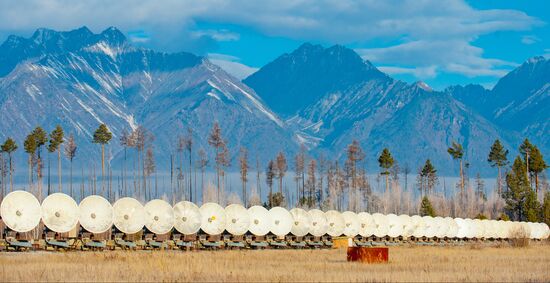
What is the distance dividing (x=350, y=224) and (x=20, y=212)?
104 ft

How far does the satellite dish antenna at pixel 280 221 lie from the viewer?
60.3 meters

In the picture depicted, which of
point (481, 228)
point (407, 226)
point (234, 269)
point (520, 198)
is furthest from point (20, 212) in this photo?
point (520, 198)

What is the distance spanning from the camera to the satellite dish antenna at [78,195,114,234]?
47.3 metres

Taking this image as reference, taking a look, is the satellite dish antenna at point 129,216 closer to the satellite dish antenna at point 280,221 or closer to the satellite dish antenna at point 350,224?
the satellite dish antenna at point 280,221

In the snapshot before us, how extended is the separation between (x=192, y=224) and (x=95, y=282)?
1039 inches

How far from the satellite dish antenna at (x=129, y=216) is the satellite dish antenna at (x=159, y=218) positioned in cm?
55

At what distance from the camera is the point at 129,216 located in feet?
163

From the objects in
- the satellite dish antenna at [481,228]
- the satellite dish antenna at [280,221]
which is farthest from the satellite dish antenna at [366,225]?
the satellite dish antenna at [481,228]

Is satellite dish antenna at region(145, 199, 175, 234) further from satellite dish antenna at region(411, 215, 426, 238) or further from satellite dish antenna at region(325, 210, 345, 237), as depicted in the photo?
satellite dish antenna at region(411, 215, 426, 238)

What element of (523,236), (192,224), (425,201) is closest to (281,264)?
(192,224)

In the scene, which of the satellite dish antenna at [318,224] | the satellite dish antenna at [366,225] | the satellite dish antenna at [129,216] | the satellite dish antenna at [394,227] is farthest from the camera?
the satellite dish antenna at [394,227]

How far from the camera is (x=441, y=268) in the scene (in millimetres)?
36250

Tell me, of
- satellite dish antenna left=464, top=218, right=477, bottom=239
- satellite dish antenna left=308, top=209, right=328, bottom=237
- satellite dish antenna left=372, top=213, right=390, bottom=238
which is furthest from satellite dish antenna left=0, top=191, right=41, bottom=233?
satellite dish antenna left=464, top=218, right=477, bottom=239

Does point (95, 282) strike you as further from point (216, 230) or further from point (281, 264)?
point (216, 230)
